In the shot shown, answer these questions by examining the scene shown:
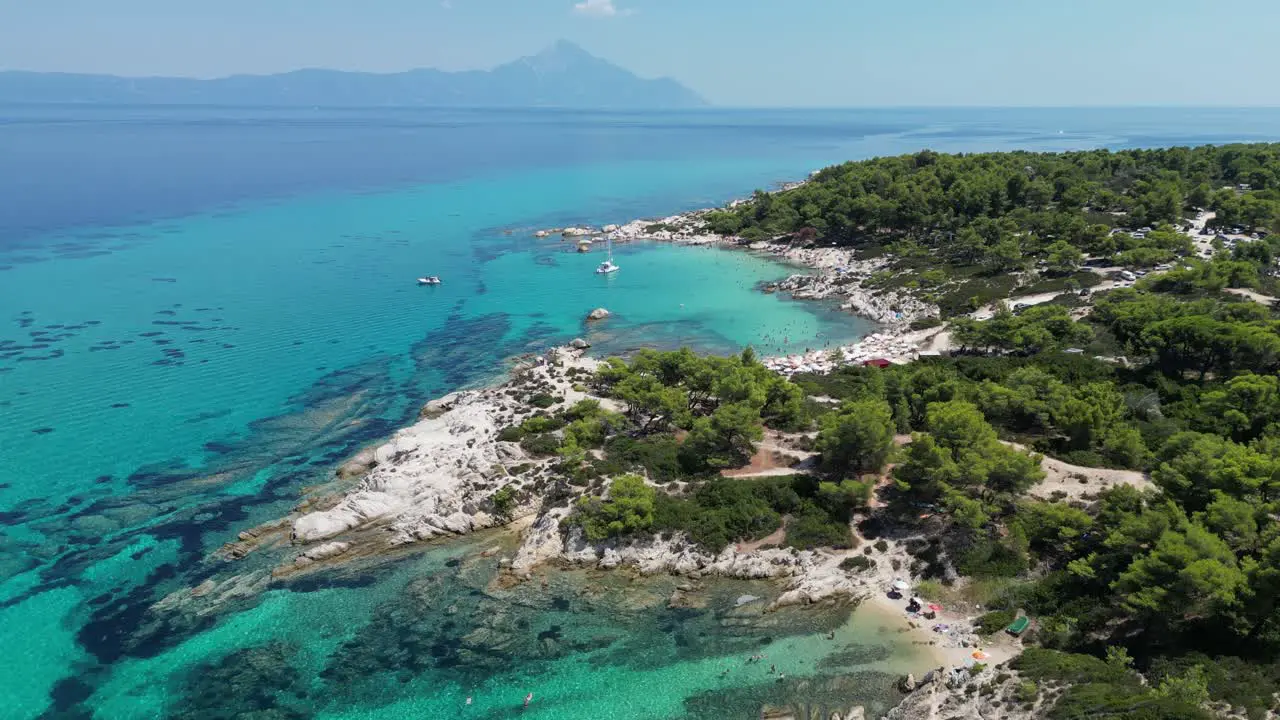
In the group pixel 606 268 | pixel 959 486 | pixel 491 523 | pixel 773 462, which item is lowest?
pixel 491 523

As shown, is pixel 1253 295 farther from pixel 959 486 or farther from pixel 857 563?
pixel 857 563

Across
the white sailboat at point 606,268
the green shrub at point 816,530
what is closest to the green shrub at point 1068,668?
the green shrub at point 816,530

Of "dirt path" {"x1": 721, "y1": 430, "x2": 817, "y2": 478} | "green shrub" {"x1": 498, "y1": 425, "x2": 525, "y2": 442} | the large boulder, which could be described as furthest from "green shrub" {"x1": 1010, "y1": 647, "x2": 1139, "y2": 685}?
the large boulder

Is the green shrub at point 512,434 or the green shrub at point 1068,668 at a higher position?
the green shrub at point 512,434

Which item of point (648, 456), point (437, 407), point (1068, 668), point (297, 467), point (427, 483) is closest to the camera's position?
point (1068, 668)

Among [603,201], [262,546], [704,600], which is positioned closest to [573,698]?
[704,600]

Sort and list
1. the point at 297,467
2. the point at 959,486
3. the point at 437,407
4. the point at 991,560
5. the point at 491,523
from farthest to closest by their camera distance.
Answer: the point at 437,407
the point at 297,467
the point at 491,523
the point at 959,486
the point at 991,560

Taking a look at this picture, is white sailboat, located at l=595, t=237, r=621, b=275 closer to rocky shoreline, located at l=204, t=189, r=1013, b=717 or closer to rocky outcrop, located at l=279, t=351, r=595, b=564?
rocky shoreline, located at l=204, t=189, r=1013, b=717

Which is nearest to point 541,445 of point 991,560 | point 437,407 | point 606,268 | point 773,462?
point 437,407

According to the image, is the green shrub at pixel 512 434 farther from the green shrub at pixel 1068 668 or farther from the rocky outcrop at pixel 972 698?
the green shrub at pixel 1068 668
